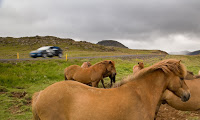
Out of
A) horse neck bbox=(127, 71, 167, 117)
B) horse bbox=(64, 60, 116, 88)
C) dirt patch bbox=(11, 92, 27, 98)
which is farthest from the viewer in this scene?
horse bbox=(64, 60, 116, 88)

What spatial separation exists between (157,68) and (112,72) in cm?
560

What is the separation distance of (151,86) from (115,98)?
859 millimetres

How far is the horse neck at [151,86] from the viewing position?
300 centimetres

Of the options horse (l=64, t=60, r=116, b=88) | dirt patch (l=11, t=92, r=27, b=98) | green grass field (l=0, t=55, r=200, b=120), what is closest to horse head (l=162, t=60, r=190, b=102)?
green grass field (l=0, t=55, r=200, b=120)

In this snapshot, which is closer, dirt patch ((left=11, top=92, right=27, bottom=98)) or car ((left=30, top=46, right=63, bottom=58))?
dirt patch ((left=11, top=92, right=27, bottom=98))

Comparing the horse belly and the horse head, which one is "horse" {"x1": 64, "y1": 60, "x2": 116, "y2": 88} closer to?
the horse belly

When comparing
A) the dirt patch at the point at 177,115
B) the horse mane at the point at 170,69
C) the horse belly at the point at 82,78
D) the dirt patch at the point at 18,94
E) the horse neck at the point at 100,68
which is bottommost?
the dirt patch at the point at 18,94

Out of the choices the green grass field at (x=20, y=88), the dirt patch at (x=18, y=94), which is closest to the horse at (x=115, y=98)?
the green grass field at (x=20, y=88)

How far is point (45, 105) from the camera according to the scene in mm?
2904

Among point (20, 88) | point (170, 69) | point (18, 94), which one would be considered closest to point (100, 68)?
point (18, 94)

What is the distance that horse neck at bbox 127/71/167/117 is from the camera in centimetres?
300

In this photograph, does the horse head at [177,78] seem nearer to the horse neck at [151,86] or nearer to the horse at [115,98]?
the horse at [115,98]

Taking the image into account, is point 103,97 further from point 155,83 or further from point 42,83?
point 42,83

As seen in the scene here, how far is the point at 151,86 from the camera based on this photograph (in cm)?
312
